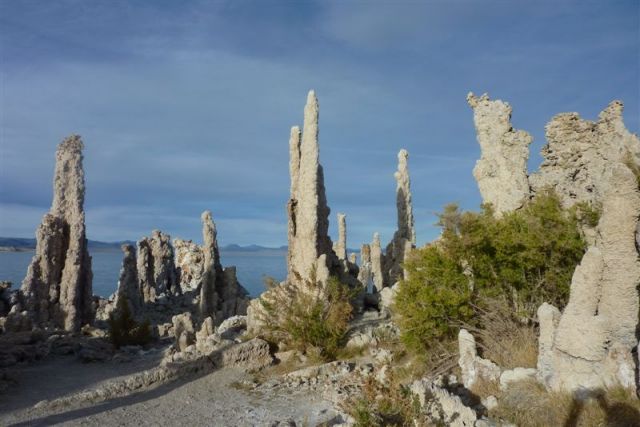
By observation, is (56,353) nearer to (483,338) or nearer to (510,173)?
(483,338)

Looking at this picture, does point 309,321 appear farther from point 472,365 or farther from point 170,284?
point 170,284

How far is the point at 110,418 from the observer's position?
10375 mm

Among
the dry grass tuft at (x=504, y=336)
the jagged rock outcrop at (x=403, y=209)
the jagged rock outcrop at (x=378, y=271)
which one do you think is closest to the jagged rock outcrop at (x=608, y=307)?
the dry grass tuft at (x=504, y=336)

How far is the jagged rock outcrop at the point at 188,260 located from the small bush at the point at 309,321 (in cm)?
3096

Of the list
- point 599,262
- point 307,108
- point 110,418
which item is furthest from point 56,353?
point 599,262

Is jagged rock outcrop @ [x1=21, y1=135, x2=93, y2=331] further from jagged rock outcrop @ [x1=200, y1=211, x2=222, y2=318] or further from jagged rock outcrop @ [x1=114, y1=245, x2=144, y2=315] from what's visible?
jagged rock outcrop @ [x1=200, y1=211, x2=222, y2=318]

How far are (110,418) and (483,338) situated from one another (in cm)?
787

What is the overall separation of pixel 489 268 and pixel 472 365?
102 inches

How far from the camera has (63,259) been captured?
2423cm

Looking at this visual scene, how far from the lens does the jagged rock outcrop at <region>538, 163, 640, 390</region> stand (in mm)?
7816

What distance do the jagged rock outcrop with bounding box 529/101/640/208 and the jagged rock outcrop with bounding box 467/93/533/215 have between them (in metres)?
0.50

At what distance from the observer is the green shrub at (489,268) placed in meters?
11.3

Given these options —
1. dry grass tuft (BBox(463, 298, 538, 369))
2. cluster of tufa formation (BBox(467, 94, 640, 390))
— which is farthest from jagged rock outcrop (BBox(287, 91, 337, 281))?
cluster of tufa formation (BBox(467, 94, 640, 390))

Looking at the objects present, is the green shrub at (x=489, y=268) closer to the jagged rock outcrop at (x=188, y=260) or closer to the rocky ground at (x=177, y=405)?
the rocky ground at (x=177, y=405)
